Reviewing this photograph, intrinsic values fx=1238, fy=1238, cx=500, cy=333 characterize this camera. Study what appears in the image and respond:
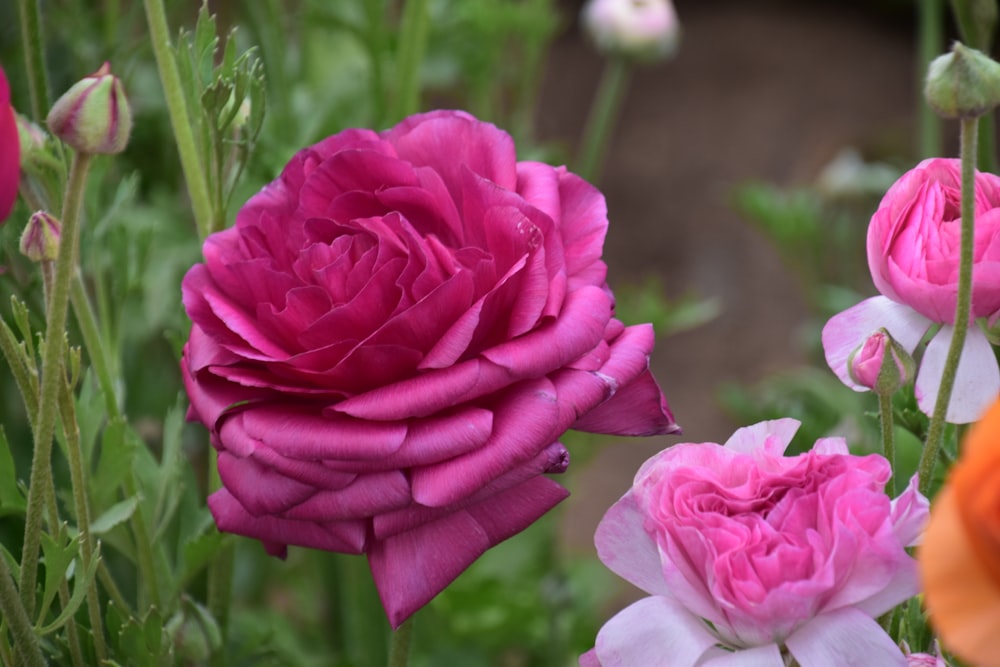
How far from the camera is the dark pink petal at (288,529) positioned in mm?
225

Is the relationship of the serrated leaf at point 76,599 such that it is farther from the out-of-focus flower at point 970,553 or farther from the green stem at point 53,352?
the out-of-focus flower at point 970,553

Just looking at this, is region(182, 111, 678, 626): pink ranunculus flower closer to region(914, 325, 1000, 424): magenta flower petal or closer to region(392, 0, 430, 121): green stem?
region(914, 325, 1000, 424): magenta flower petal

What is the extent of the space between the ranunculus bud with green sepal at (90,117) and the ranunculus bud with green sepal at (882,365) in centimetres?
13

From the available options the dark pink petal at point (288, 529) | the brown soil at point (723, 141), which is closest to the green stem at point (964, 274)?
the dark pink petal at point (288, 529)

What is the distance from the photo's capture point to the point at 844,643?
19 cm

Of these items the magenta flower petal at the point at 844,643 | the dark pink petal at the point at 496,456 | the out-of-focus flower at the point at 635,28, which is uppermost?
the dark pink petal at the point at 496,456

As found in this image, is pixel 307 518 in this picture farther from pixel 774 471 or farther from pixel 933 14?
pixel 933 14

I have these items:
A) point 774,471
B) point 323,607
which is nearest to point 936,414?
point 774,471

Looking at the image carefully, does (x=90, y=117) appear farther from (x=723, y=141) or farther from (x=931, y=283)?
(x=723, y=141)

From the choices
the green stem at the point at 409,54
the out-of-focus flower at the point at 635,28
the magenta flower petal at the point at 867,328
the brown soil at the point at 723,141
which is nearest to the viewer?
the magenta flower petal at the point at 867,328

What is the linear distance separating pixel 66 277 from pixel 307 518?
0.06 metres

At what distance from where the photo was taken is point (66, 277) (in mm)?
202

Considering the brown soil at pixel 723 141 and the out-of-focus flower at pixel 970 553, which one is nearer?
the out-of-focus flower at pixel 970 553

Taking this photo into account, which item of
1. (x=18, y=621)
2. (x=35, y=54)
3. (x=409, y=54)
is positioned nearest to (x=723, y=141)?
(x=409, y=54)
